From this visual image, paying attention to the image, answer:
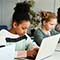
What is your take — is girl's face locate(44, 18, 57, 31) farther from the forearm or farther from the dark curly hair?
the forearm

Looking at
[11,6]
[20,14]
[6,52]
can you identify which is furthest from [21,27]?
[11,6]

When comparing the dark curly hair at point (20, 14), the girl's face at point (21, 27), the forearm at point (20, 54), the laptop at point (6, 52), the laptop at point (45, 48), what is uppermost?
the dark curly hair at point (20, 14)

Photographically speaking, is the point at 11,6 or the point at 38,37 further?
the point at 11,6

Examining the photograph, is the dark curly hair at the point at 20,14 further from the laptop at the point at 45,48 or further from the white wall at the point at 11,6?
the white wall at the point at 11,6

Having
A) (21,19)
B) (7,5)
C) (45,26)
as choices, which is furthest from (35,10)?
(21,19)

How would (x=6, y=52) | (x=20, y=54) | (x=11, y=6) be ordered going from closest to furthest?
(x=6, y=52) → (x=20, y=54) → (x=11, y=6)

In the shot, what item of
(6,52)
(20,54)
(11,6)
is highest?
(11,6)

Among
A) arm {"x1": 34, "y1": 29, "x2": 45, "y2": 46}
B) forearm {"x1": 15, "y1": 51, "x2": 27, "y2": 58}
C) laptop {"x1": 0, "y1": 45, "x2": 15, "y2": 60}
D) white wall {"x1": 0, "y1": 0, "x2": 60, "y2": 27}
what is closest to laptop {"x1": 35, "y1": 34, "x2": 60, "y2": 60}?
forearm {"x1": 15, "y1": 51, "x2": 27, "y2": 58}

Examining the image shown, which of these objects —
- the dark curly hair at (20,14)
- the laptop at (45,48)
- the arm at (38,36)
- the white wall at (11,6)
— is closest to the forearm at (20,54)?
the laptop at (45,48)

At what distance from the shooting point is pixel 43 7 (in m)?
4.85

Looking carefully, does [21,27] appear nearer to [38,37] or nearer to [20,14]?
[20,14]

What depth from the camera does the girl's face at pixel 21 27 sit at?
184 cm

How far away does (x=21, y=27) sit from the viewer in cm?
184

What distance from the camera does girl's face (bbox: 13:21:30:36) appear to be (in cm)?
184
